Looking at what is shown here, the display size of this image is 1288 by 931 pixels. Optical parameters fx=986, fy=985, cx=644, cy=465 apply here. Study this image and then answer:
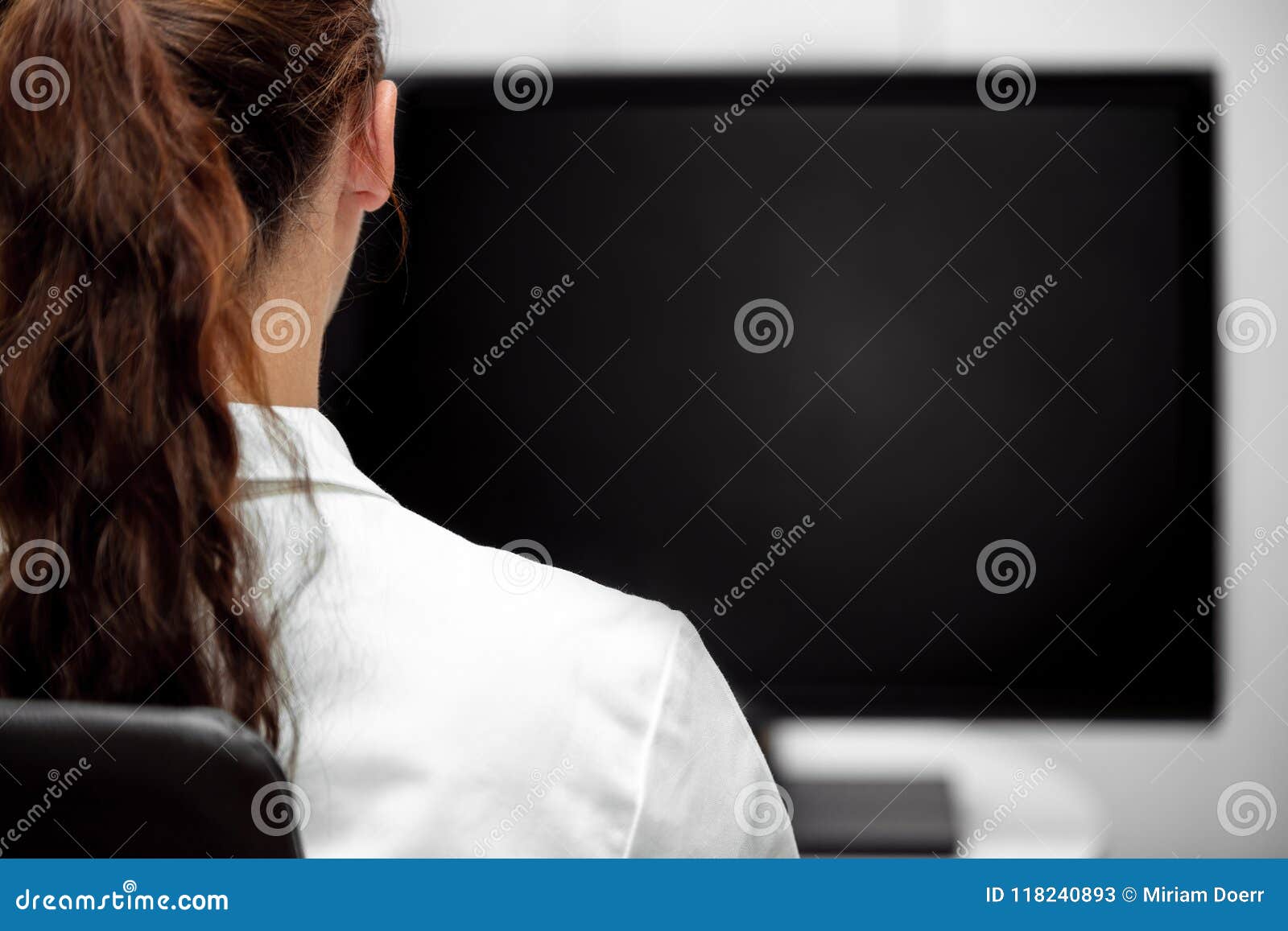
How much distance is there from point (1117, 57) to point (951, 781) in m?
1.16

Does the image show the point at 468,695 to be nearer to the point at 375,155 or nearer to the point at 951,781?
the point at 375,155

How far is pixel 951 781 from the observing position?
5.14 feet

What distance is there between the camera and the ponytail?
0.59 m

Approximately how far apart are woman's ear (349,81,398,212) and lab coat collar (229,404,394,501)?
0.20 m

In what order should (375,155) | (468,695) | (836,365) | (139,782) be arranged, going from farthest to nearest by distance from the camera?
1. (836,365)
2. (375,155)
3. (468,695)
4. (139,782)

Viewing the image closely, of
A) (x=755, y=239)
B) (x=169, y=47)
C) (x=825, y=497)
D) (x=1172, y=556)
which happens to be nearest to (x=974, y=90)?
(x=755, y=239)

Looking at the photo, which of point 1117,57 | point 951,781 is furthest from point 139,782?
point 1117,57

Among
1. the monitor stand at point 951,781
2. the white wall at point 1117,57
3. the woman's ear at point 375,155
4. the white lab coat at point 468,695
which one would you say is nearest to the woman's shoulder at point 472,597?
the white lab coat at point 468,695

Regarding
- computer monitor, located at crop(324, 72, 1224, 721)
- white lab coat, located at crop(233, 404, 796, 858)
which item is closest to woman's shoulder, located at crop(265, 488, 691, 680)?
white lab coat, located at crop(233, 404, 796, 858)

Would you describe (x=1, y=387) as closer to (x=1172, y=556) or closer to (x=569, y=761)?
(x=569, y=761)

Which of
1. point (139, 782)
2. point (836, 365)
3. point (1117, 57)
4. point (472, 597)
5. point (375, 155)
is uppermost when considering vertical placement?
point (1117, 57)

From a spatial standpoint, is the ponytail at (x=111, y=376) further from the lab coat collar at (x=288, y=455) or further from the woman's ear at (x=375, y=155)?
the woman's ear at (x=375, y=155)

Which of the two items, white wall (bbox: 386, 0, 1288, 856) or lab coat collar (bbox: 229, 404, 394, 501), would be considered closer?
lab coat collar (bbox: 229, 404, 394, 501)

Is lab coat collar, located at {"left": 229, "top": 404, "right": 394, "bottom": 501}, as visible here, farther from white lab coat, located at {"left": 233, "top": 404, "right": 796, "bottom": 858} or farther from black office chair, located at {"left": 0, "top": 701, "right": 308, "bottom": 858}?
black office chair, located at {"left": 0, "top": 701, "right": 308, "bottom": 858}
